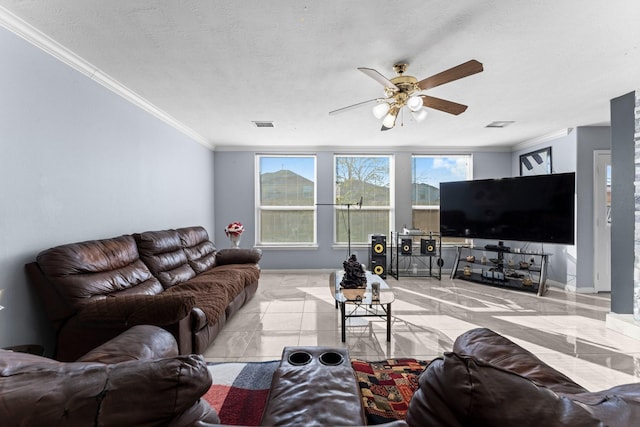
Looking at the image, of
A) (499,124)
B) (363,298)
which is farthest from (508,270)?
(363,298)

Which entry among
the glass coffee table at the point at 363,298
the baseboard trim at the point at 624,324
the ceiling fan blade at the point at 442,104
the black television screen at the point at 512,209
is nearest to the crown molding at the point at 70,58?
the ceiling fan blade at the point at 442,104

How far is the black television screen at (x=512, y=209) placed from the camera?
12.2 feet

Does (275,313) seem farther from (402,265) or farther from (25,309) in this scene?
(402,265)

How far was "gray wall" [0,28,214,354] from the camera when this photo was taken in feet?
5.65

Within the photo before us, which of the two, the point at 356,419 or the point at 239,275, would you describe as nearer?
the point at 356,419

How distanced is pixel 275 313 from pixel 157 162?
240cm

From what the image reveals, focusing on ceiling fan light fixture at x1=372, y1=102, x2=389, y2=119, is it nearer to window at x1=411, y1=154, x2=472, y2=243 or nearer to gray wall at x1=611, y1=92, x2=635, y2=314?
gray wall at x1=611, y1=92, x2=635, y2=314

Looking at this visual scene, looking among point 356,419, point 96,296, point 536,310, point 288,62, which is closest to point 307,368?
point 356,419

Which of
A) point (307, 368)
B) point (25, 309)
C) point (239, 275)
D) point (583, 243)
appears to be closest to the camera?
point (307, 368)

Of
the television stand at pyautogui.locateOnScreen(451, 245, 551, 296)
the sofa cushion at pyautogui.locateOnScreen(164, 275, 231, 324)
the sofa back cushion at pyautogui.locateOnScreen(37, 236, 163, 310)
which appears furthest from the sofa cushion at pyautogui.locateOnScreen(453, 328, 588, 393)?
the television stand at pyautogui.locateOnScreen(451, 245, 551, 296)

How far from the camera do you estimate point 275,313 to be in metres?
3.24

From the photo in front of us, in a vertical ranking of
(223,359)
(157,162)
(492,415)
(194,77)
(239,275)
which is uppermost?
(194,77)

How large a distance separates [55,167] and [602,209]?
6500 millimetres

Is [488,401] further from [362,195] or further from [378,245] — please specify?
[362,195]
